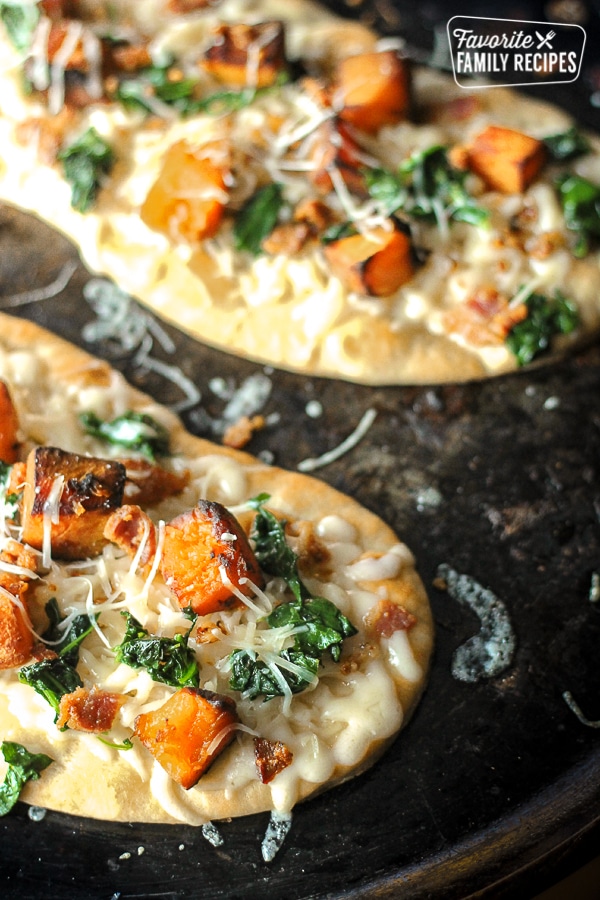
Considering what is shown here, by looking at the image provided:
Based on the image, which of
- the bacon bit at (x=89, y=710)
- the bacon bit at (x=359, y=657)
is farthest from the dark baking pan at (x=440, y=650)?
the bacon bit at (x=89, y=710)

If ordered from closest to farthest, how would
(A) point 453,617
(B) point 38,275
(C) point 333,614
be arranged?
(C) point 333,614
(A) point 453,617
(B) point 38,275

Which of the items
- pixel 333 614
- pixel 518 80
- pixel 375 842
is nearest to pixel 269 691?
pixel 333 614

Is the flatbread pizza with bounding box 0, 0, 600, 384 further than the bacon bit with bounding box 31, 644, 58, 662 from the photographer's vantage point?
Yes

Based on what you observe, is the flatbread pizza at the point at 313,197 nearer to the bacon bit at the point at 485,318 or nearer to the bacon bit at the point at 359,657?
the bacon bit at the point at 485,318

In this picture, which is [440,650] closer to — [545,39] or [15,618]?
[15,618]

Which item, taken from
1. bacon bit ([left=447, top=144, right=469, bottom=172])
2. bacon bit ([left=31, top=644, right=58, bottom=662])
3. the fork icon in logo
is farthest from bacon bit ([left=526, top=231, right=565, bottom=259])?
bacon bit ([left=31, top=644, right=58, bottom=662])

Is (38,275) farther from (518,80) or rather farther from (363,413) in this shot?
(518,80)

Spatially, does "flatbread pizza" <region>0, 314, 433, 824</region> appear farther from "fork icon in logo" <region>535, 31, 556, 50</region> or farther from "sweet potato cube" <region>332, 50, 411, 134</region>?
"fork icon in logo" <region>535, 31, 556, 50</region>
